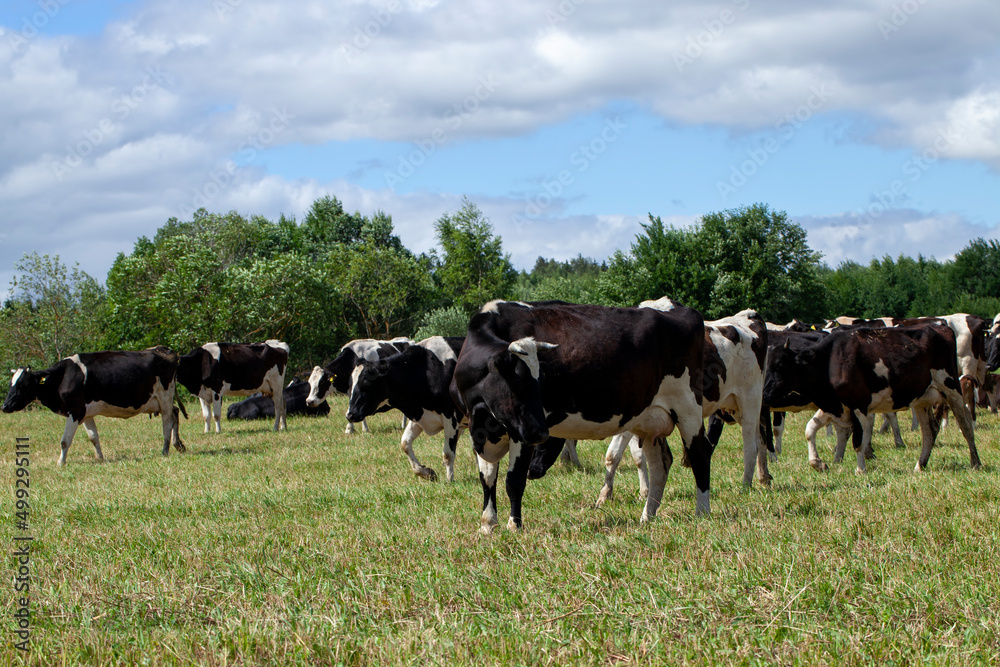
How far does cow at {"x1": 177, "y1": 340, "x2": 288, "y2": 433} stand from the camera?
23.3 m

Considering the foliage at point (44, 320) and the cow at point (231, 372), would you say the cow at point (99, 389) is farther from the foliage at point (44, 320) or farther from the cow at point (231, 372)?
the foliage at point (44, 320)

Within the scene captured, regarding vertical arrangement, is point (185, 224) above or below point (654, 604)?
above

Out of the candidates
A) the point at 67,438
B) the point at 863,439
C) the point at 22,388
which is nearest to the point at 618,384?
the point at 863,439

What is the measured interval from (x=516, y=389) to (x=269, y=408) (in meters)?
20.7

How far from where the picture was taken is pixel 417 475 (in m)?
12.3

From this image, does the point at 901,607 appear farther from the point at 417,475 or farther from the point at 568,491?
the point at 417,475

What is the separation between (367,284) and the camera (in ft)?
191

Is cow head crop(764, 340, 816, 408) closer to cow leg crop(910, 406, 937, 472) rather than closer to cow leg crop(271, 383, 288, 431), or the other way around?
cow leg crop(910, 406, 937, 472)

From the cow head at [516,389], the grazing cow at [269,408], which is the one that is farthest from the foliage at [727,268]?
the cow head at [516,389]

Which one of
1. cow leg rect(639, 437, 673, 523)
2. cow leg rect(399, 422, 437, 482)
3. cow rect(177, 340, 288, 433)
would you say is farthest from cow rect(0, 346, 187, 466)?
cow leg rect(639, 437, 673, 523)

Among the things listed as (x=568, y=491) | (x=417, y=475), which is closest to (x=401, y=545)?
(x=568, y=491)

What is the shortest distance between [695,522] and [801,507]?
131cm

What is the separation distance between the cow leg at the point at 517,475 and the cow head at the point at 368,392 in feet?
20.0

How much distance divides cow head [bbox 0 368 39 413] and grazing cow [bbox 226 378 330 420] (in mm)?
9016
